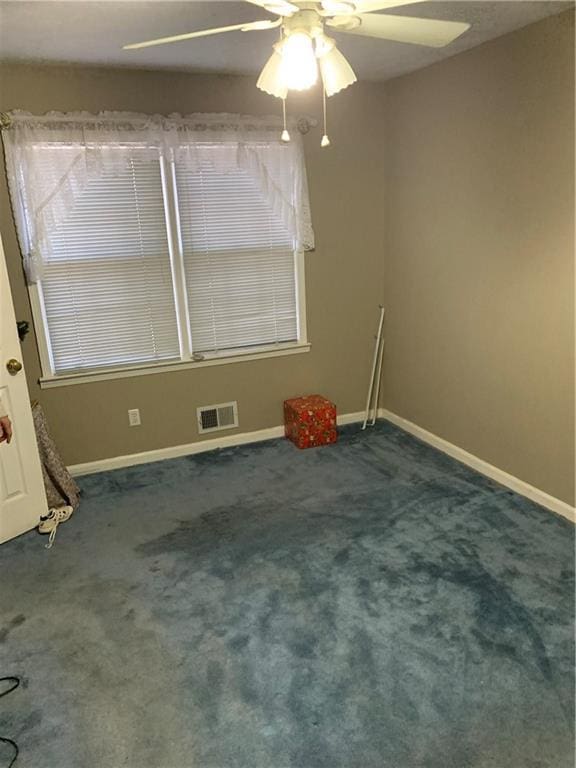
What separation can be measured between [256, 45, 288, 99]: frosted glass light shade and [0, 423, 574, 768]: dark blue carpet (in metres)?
1.91

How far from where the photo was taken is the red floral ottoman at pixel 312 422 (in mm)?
3766

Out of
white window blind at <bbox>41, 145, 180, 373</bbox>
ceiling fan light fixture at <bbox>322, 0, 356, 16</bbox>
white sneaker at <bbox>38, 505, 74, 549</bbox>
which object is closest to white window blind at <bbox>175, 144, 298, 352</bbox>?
white window blind at <bbox>41, 145, 180, 373</bbox>

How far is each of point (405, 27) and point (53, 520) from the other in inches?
108

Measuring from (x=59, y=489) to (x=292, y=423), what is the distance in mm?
1561

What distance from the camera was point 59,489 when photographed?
10.3ft

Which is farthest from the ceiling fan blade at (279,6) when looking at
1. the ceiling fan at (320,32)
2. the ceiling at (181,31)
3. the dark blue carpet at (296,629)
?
the dark blue carpet at (296,629)

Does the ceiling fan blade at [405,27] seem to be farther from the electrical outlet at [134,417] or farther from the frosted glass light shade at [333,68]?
the electrical outlet at [134,417]

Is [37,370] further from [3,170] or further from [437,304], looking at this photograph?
[437,304]

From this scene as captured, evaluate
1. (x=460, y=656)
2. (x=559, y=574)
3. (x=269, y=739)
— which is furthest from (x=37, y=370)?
(x=559, y=574)

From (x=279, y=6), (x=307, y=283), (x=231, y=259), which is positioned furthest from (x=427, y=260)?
(x=279, y=6)

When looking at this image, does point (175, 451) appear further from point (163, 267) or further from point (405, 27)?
point (405, 27)

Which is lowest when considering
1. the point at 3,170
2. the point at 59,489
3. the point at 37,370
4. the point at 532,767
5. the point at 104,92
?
the point at 532,767

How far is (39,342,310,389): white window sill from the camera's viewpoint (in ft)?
11.1

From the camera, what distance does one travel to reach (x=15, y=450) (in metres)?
2.82
